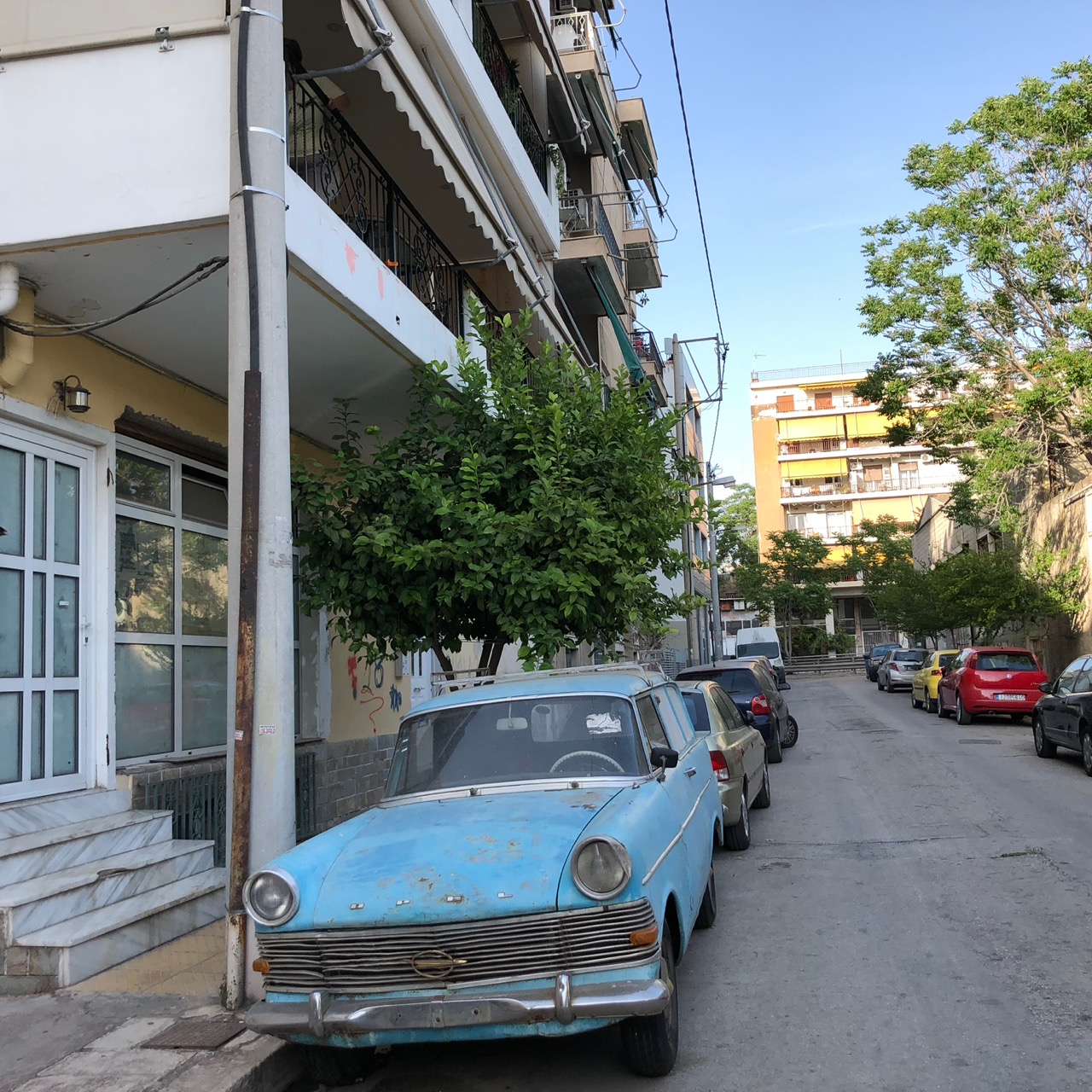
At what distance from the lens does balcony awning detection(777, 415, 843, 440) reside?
3167 inches

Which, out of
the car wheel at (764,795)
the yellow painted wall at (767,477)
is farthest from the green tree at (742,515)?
the car wheel at (764,795)

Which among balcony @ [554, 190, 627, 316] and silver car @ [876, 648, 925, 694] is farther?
silver car @ [876, 648, 925, 694]

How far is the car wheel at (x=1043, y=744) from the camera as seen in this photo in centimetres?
1565

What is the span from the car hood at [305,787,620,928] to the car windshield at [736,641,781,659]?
34.5 m

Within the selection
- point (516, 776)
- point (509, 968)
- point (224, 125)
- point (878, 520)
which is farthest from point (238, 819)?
point (878, 520)

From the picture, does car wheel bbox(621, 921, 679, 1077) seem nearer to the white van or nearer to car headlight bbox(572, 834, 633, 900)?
car headlight bbox(572, 834, 633, 900)

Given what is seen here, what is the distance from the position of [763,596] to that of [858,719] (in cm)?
3985

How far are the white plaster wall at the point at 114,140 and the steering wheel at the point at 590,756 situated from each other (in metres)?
3.83

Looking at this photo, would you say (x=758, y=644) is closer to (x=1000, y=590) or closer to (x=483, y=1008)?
(x=1000, y=590)

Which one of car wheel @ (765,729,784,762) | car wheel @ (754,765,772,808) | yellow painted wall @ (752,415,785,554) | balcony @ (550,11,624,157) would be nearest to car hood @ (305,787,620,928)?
car wheel @ (754,765,772,808)

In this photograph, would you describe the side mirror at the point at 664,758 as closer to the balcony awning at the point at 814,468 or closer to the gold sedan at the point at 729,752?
the gold sedan at the point at 729,752

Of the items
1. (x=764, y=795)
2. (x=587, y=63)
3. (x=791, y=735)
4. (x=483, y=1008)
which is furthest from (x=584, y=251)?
(x=483, y=1008)

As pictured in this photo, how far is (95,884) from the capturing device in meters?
6.52

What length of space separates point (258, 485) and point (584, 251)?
17146mm
